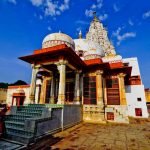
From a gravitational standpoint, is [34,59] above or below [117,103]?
above

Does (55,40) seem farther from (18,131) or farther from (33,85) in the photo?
(18,131)

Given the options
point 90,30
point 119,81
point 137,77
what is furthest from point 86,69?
point 90,30

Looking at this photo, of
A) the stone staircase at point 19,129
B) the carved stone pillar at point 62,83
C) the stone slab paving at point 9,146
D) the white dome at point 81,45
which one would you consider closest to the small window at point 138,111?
the carved stone pillar at point 62,83

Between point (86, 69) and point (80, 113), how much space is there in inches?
180

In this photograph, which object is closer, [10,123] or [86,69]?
[10,123]

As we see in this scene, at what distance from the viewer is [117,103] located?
42.7ft

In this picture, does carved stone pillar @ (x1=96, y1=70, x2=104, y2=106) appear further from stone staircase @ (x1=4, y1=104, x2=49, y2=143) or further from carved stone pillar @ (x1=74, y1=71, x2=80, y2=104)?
stone staircase @ (x1=4, y1=104, x2=49, y2=143)

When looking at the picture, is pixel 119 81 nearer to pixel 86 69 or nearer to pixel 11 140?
pixel 86 69

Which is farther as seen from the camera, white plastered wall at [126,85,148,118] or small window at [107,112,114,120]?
white plastered wall at [126,85,148,118]

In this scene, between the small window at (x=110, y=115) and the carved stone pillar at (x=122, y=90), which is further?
the carved stone pillar at (x=122, y=90)

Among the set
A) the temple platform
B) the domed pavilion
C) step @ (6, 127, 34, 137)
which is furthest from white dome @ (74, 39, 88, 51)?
step @ (6, 127, 34, 137)

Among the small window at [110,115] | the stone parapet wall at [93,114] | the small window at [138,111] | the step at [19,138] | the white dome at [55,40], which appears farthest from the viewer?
the small window at [138,111]

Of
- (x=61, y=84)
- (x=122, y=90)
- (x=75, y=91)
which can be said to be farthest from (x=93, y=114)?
(x=61, y=84)

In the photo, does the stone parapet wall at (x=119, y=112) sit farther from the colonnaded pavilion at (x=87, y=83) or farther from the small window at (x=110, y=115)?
the small window at (x=110, y=115)
